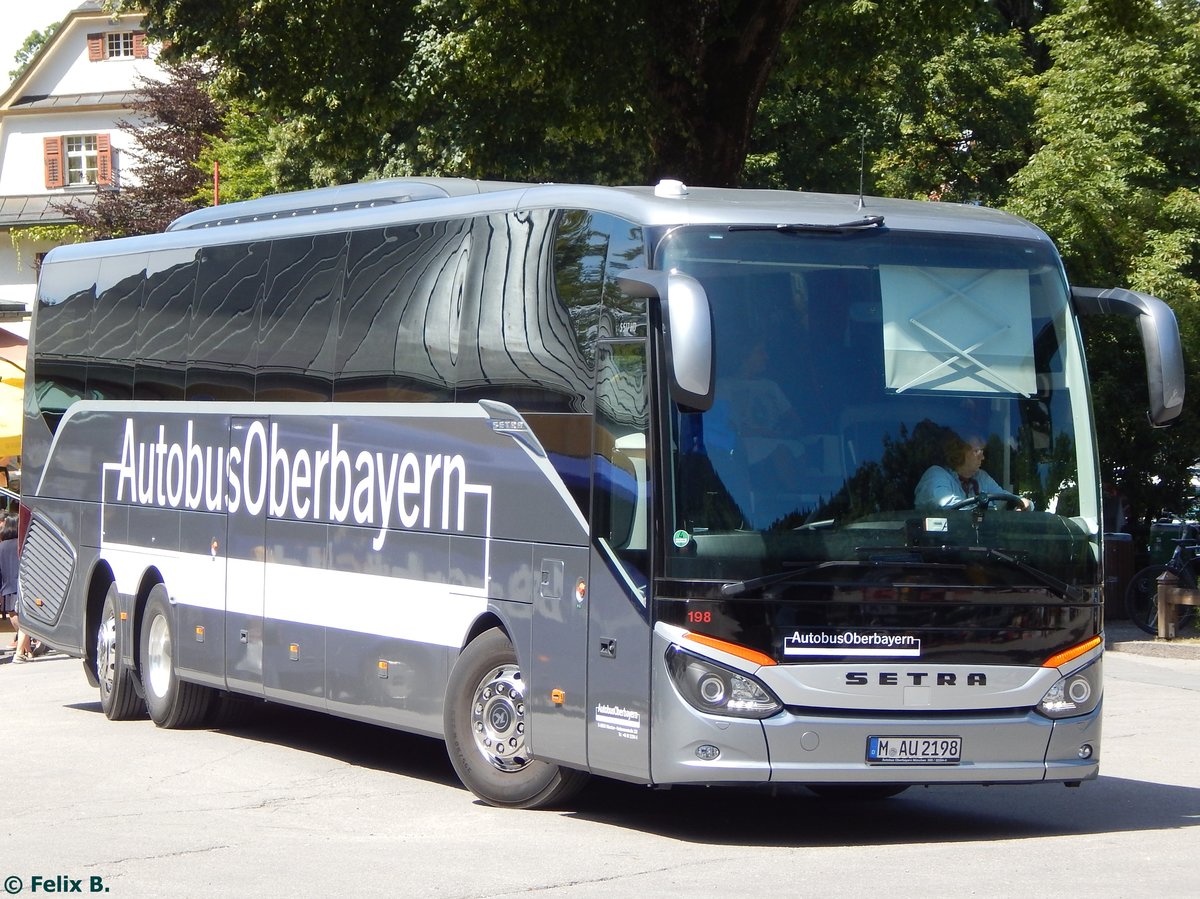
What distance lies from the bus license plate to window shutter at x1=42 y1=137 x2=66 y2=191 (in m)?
63.3

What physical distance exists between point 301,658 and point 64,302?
5.80m

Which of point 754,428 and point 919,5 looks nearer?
point 754,428

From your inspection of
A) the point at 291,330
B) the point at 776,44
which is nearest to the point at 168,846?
the point at 291,330

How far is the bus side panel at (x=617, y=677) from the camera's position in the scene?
356 inches

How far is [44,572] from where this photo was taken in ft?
53.5

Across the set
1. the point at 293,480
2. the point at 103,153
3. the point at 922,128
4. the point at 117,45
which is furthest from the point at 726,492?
the point at 117,45

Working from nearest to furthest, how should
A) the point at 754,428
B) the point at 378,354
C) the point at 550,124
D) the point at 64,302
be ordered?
1. the point at 754,428
2. the point at 378,354
3. the point at 64,302
4. the point at 550,124

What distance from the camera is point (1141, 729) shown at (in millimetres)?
14422

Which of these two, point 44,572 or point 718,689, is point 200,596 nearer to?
point 44,572

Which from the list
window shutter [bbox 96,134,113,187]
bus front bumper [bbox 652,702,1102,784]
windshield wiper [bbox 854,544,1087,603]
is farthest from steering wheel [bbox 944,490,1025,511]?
window shutter [bbox 96,134,113,187]

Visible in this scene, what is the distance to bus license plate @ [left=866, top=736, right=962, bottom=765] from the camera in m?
9.00

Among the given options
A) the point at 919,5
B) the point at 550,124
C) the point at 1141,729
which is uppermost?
the point at 919,5

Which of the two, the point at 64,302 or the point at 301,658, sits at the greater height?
the point at 64,302

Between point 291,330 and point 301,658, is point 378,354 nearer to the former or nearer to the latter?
point 291,330
